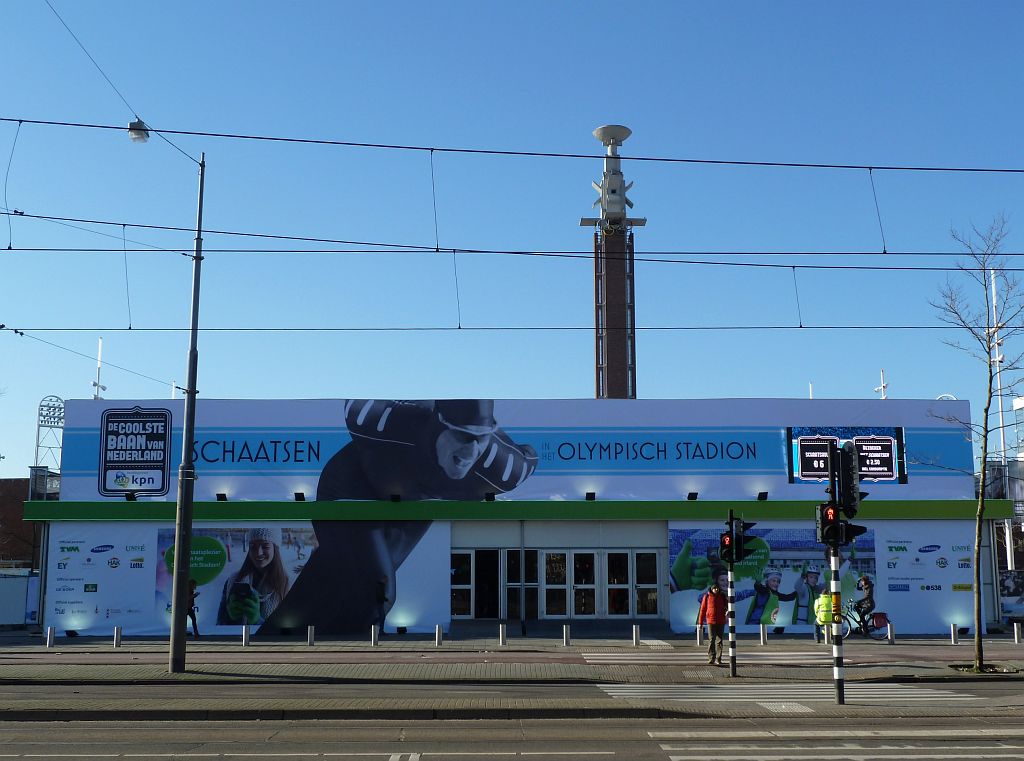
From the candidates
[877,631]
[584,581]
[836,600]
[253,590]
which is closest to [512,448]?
[584,581]

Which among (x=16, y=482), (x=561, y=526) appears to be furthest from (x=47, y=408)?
(x=561, y=526)

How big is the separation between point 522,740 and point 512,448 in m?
19.7

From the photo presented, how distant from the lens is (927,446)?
32906mm

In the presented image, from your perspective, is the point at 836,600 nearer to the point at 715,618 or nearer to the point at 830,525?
the point at 830,525

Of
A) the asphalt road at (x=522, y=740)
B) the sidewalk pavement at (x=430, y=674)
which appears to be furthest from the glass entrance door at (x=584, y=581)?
the asphalt road at (x=522, y=740)

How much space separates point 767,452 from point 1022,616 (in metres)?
10.3

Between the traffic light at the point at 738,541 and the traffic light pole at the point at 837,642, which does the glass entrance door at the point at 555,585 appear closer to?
the traffic light at the point at 738,541

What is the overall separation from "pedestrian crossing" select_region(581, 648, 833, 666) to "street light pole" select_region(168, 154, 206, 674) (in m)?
8.53

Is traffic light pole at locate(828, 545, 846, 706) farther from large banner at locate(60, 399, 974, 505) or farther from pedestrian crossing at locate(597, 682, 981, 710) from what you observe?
large banner at locate(60, 399, 974, 505)

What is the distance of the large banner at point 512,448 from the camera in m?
32.5

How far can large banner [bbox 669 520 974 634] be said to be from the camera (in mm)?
31734

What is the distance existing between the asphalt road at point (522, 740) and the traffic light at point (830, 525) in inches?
114

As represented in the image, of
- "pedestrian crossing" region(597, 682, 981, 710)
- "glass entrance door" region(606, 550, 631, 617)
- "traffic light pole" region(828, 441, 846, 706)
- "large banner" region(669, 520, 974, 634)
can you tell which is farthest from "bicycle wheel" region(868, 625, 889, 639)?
"traffic light pole" region(828, 441, 846, 706)

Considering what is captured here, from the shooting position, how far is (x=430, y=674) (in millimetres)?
20562
